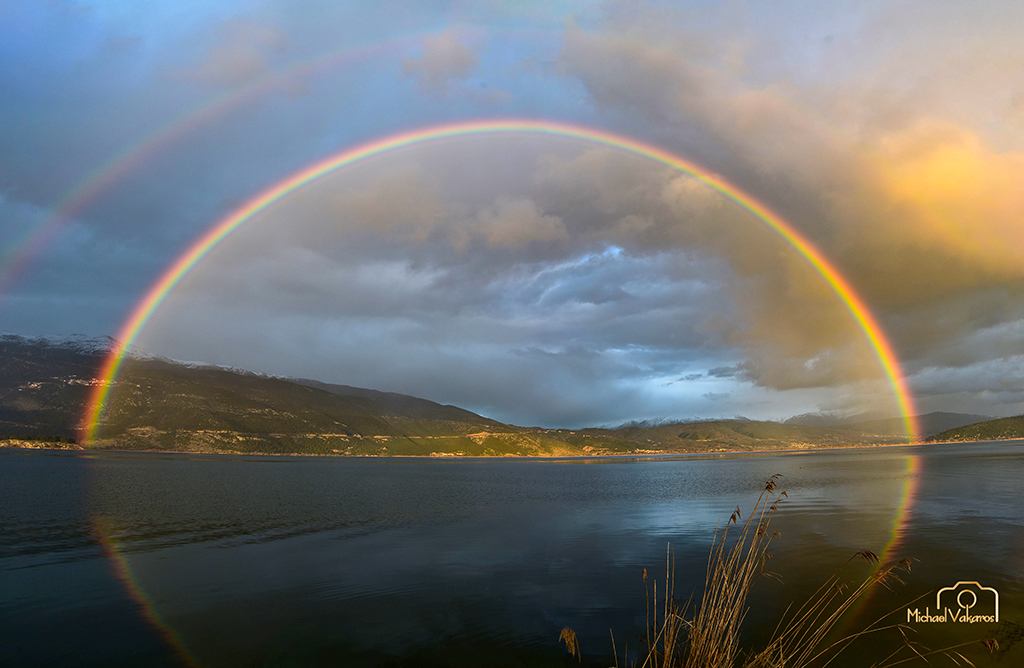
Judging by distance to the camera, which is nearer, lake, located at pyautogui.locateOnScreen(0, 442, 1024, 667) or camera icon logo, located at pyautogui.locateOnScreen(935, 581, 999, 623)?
lake, located at pyautogui.locateOnScreen(0, 442, 1024, 667)

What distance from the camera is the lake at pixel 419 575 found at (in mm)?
15805

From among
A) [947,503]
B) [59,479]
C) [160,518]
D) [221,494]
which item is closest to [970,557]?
[947,503]

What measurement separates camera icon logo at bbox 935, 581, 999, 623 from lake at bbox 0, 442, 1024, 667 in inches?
8.7

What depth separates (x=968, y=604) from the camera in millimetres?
18609

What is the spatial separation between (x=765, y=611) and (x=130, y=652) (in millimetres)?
19114

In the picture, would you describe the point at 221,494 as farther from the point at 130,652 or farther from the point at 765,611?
the point at 765,611

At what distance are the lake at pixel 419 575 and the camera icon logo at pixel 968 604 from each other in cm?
22

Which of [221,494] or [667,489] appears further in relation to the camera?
[667,489]

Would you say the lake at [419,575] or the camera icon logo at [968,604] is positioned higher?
the camera icon logo at [968,604]

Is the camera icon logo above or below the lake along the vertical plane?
above

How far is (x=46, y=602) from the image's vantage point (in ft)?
65.9

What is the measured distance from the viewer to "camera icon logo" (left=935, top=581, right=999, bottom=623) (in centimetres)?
1686

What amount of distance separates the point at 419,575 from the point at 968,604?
20090 millimetres

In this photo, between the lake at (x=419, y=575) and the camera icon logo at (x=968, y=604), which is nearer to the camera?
the lake at (x=419, y=575)
